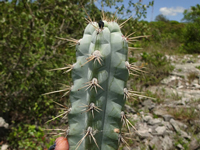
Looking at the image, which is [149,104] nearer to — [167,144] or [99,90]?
[167,144]

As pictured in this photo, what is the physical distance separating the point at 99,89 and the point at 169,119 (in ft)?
11.2

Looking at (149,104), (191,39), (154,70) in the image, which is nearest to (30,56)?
(149,104)

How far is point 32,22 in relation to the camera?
322cm

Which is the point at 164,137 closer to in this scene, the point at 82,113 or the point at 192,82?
the point at 82,113

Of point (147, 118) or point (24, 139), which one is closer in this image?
point (24, 139)

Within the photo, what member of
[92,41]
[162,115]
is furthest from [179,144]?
[92,41]

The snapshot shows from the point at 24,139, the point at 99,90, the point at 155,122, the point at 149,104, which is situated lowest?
the point at 24,139

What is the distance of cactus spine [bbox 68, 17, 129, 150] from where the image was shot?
1253 mm

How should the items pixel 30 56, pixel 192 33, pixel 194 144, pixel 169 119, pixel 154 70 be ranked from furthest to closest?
pixel 192 33, pixel 154 70, pixel 169 119, pixel 30 56, pixel 194 144

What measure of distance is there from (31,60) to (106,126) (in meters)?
2.87

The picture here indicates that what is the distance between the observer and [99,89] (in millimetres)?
1257

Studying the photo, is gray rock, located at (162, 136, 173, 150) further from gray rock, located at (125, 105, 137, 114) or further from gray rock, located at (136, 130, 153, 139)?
gray rock, located at (125, 105, 137, 114)

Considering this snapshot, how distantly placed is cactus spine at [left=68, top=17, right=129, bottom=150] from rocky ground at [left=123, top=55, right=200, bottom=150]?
1.45 m

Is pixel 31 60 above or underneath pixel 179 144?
above
